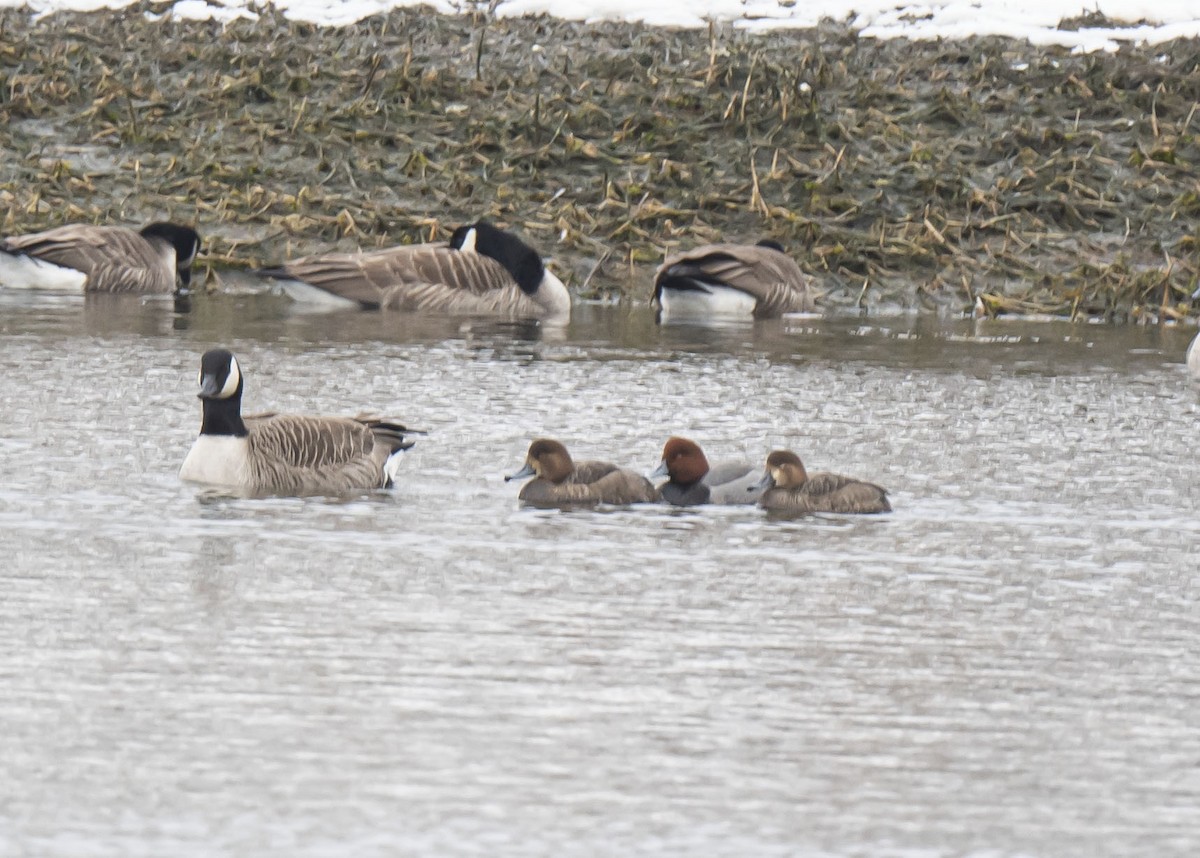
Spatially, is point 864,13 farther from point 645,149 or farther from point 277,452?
point 277,452

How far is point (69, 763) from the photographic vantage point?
5906mm

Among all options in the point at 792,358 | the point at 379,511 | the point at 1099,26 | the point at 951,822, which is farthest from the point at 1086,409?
the point at 1099,26

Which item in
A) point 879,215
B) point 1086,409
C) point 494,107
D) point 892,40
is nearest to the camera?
point 1086,409

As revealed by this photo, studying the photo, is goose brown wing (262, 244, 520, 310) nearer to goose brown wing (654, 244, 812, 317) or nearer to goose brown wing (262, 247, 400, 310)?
goose brown wing (262, 247, 400, 310)

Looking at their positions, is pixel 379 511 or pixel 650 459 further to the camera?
pixel 650 459

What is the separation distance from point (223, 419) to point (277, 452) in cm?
28

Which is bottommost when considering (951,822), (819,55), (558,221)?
(951,822)

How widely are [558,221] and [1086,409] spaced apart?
9093mm

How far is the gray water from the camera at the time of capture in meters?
5.62

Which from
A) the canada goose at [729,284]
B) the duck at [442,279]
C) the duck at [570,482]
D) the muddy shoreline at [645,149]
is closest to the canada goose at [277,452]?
the duck at [570,482]

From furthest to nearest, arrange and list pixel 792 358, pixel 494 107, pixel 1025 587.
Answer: pixel 494 107 < pixel 792 358 < pixel 1025 587

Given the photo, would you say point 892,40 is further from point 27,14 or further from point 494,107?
point 27,14

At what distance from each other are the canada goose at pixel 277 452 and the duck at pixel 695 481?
129 centimetres

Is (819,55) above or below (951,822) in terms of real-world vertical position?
above
